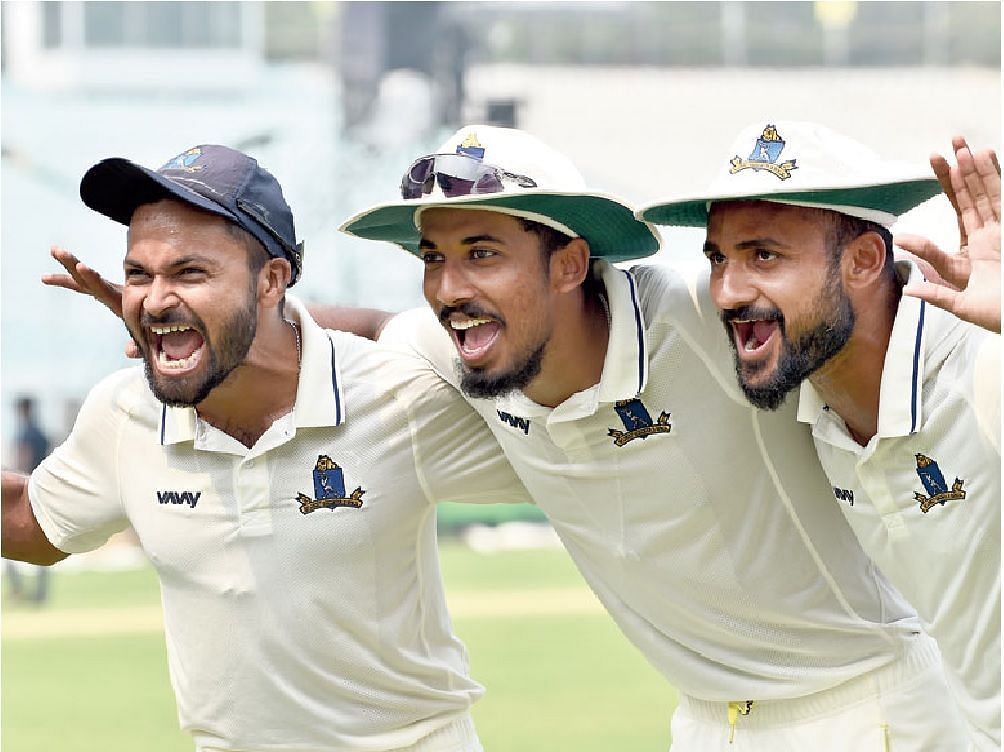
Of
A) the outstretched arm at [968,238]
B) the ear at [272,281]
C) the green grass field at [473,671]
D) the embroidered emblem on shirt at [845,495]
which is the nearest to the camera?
the outstretched arm at [968,238]

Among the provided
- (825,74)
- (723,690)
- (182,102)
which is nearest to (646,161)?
(825,74)

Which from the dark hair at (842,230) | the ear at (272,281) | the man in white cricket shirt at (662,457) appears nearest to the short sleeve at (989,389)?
the dark hair at (842,230)

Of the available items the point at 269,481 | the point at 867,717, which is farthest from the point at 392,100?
the point at 867,717

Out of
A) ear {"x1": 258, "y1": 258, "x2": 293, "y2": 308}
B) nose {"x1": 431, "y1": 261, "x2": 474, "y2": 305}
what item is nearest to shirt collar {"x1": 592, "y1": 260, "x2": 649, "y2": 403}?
nose {"x1": 431, "y1": 261, "x2": 474, "y2": 305}

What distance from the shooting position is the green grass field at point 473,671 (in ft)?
33.3

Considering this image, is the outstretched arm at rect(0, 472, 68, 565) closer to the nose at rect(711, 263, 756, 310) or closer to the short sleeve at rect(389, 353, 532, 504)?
the short sleeve at rect(389, 353, 532, 504)

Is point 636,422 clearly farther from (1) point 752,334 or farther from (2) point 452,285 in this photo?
(2) point 452,285

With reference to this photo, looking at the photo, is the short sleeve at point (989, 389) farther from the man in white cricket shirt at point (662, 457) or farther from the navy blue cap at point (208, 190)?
the navy blue cap at point (208, 190)

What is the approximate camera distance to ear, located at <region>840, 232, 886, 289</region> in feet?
12.3

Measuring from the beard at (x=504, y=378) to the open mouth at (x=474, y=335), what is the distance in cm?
4

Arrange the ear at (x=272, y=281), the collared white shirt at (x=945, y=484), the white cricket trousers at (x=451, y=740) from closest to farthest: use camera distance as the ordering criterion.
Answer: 1. the collared white shirt at (x=945, y=484)
2. the ear at (x=272, y=281)
3. the white cricket trousers at (x=451, y=740)

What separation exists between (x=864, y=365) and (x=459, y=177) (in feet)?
3.58

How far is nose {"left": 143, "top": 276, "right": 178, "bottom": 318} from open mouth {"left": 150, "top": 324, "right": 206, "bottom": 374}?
2.2 inches

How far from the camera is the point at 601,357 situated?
411 centimetres
